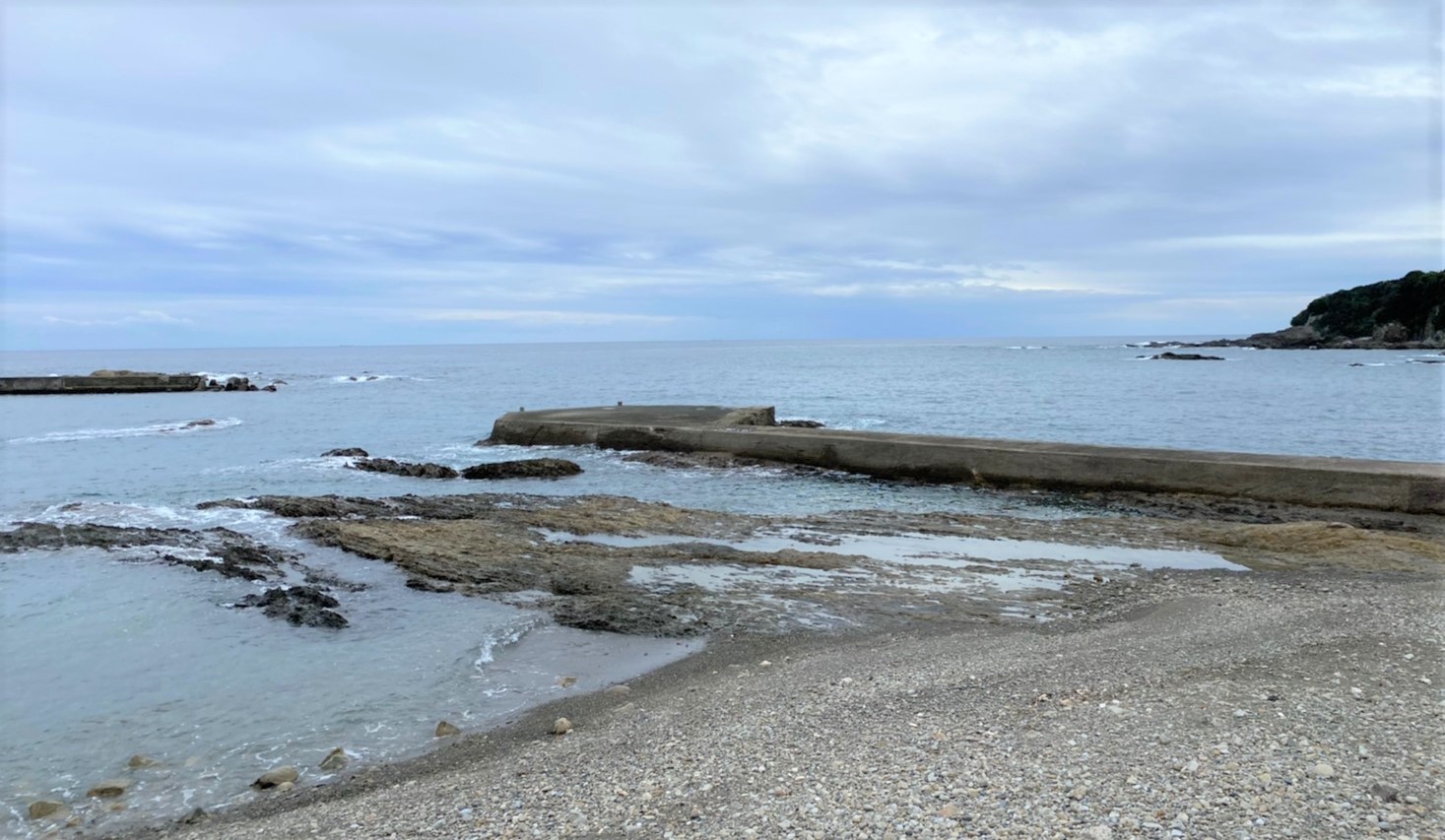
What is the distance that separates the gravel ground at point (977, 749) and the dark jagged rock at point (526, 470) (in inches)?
522

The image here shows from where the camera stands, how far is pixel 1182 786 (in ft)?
14.8

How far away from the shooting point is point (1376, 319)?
329ft

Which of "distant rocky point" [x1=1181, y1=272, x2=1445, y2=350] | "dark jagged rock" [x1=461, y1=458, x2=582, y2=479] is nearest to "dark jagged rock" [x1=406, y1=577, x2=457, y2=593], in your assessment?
"dark jagged rock" [x1=461, y1=458, x2=582, y2=479]

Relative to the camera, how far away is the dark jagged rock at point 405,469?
21.1m

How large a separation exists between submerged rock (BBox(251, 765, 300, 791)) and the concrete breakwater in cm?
1458

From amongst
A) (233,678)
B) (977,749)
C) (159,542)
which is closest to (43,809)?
(233,678)

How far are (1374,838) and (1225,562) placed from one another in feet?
26.2

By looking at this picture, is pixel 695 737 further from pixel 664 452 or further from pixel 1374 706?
pixel 664 452

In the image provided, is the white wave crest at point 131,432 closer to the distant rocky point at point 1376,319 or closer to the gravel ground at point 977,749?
the gravel ground at point 977,749

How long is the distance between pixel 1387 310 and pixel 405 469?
379ft

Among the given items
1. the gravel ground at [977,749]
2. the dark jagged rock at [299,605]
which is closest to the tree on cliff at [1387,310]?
the gravel ground at [977,749]

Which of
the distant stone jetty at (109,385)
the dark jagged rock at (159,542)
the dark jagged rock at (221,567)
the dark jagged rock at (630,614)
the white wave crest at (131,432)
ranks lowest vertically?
the dark jagged rock at (630,614)

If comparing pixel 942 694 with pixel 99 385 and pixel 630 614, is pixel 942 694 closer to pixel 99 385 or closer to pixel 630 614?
pixel 630 614

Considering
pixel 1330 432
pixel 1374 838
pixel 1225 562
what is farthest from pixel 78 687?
pixel 1330 432
